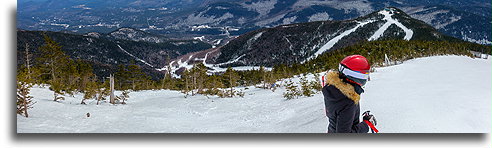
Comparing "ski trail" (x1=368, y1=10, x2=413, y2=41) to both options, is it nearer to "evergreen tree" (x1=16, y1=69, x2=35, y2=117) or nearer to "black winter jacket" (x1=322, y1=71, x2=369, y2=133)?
"evergreen tree" (x1=16, y1=69, x2=35, y2=117)

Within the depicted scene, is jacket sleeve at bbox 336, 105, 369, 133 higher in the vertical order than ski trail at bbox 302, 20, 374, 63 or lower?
higher

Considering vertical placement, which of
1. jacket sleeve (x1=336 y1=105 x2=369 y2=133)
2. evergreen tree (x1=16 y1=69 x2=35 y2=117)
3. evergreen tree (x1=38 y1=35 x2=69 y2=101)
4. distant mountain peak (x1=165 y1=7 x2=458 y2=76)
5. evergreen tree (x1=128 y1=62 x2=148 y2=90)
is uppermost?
jacket sleeve (x1=336 y1=105 x2=369 y2=133)

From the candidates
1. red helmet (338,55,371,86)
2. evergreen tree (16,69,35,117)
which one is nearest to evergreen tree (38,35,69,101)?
evergreen tree (16,69,35,117)

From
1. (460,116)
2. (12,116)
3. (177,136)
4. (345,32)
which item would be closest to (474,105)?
(460,116)

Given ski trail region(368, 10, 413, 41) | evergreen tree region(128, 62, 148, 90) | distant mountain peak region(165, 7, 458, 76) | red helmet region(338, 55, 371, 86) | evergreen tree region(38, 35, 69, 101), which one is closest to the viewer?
red helmet region(338, 55, 371, 86)

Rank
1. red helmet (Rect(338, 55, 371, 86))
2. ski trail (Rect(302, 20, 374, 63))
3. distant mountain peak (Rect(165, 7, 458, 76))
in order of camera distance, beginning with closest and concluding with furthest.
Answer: red helmet (Rect(338, 55, 371, 86))
distant mountain peak (Rect(165, 7, 458, 76))
ski trail (Rect(302, 20, 374, 63))

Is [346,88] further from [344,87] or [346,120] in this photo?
[346,120]

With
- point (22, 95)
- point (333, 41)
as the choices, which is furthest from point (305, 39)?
point (22, 95)

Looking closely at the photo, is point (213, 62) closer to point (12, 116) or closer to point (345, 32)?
point (345, 32)

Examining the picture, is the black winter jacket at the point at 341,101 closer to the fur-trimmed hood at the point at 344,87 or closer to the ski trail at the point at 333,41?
the fur-trimmed hood at the point at 344,87
